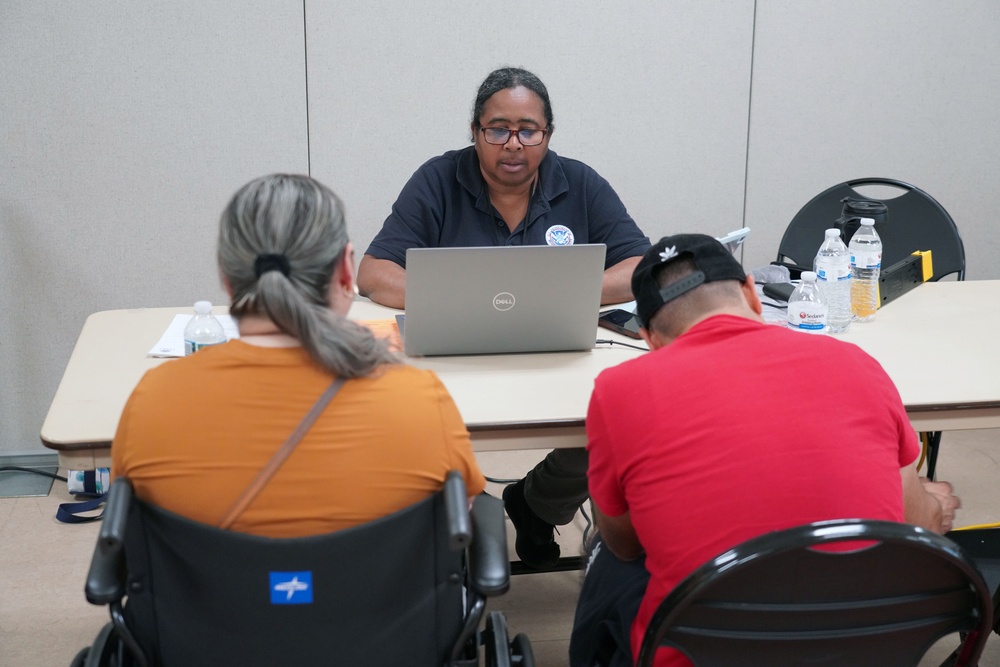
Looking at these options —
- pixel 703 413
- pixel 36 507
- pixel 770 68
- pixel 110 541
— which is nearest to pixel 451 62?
pixel 770 68

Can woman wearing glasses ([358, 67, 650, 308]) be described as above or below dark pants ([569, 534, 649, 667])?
above

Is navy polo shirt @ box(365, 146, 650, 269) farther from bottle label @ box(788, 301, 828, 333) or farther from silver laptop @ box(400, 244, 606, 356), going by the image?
silver laptop @ box(400, 244, 606, 356)

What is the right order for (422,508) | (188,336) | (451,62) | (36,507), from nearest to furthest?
(422,508) < (188,336) < (36,507) < (451,62)

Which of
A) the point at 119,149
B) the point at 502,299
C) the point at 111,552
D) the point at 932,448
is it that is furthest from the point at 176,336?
the point at 932,448

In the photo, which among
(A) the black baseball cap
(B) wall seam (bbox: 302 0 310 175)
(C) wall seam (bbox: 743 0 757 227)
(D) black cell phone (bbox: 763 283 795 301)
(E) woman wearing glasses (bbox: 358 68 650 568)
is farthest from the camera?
(C) wall seam (bbox: 743 0 757 227)

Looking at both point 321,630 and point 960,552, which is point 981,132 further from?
point 321,630

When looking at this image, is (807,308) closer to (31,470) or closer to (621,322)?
(621,322)

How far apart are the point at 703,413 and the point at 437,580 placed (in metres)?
0.42

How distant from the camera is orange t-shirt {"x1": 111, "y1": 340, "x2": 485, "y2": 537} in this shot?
1180 mm

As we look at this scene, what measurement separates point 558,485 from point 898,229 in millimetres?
1398

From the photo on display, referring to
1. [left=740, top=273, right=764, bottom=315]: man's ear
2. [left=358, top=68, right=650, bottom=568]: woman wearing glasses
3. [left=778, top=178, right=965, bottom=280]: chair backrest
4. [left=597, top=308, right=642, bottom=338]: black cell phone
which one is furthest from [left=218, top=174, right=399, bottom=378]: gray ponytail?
[left=778, top=178, right=965, bottom=280]: chair backrest

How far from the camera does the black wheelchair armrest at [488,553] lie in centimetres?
128

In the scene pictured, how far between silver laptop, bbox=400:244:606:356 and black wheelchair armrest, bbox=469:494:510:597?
0.57 m

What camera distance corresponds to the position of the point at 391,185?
3422 millimetres
